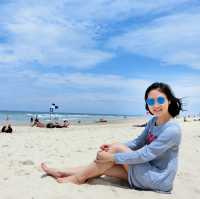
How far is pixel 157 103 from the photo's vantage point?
4.75 metres

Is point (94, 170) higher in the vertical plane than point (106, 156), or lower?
lower

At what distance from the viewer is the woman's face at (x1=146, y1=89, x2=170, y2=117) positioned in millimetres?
4746

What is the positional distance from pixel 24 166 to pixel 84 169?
1.62 meters

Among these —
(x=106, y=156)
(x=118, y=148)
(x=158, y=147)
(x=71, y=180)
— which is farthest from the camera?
(x=71, y=180)

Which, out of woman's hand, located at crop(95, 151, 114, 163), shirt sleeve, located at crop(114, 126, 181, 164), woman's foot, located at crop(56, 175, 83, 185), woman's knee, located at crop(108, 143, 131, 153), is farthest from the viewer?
woman's foot, located at crop(56, 175, 83, 185)

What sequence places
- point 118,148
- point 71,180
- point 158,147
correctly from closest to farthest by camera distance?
point 158,147 < point 118,148 < point 71,180

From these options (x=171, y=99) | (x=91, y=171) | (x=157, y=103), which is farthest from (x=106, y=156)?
(x=171, y=99)

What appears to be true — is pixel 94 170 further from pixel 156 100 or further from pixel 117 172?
pixel 156 100

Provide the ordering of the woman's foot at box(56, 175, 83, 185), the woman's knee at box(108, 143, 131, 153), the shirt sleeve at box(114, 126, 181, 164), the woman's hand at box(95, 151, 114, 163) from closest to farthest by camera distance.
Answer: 1. the shirt sleeve at box(114, 126, 181, 164)
2. the woman's hand at box(95, 151, 114, 163)
3. the woman's knee at box(108, 143, 131, 153)
4. the woman's foot at box(56, 175, 83, 185)

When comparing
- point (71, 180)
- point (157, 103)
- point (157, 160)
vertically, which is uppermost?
point (157, 103)

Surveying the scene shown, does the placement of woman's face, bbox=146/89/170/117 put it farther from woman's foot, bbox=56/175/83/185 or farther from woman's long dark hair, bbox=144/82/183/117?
woman's foot, bbox=56/175/83/185

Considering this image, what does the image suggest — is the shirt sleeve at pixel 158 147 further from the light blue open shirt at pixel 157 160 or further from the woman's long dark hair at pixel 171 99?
the woman's long dark hair at pixel 171 99

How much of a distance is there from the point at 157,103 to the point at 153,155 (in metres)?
0.66

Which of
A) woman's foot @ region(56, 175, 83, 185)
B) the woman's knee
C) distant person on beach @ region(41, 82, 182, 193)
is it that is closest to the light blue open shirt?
distant person on beach @ region(41, 82, 182, 193)
